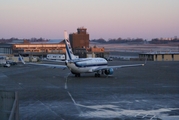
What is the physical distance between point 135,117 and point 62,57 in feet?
303

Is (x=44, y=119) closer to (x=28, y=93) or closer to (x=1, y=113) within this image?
(x=1, y=113)

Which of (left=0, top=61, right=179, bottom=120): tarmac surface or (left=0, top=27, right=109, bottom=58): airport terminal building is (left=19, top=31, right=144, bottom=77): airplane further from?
(left=0, top=27, right=109, bottom=58): airport terminal building

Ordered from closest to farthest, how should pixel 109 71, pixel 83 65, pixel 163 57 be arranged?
pixel 83 65 < pixel 109 71 < pixel 163 57

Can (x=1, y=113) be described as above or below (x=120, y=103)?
above

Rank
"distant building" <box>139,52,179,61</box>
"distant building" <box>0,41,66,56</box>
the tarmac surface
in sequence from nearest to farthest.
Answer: the tarmac surface
"distant building" <box>139,52,179,61</box>
"distant building" <box>0,41,66,56</box>

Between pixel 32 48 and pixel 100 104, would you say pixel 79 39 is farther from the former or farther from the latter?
pixel 100 104

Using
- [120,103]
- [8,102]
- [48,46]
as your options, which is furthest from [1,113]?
[48,46]

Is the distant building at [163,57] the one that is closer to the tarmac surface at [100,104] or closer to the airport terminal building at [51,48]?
the airport terminal building at [51,48]

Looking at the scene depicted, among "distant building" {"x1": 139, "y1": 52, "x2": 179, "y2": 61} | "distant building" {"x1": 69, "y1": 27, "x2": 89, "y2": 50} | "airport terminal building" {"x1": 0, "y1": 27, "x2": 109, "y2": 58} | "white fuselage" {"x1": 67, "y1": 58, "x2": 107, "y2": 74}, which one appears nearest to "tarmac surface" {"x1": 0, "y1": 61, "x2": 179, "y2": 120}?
"white fuselage" {"x1": 67, "y1": 58, "x2": 107, "y2": 74}

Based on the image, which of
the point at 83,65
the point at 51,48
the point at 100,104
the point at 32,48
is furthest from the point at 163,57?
the point at 100,104

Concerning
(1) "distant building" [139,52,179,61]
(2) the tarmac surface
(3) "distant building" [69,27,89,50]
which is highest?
(3) "distant building" [69,27,89,50]

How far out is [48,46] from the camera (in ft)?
487

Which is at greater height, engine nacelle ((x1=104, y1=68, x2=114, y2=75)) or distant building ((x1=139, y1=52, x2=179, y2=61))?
engine nacelle ((x1=104, y1=68, x2=114, y2=75))

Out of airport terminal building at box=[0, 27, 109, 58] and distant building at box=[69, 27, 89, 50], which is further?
distant building at box=[69, 27, 89, 50]
